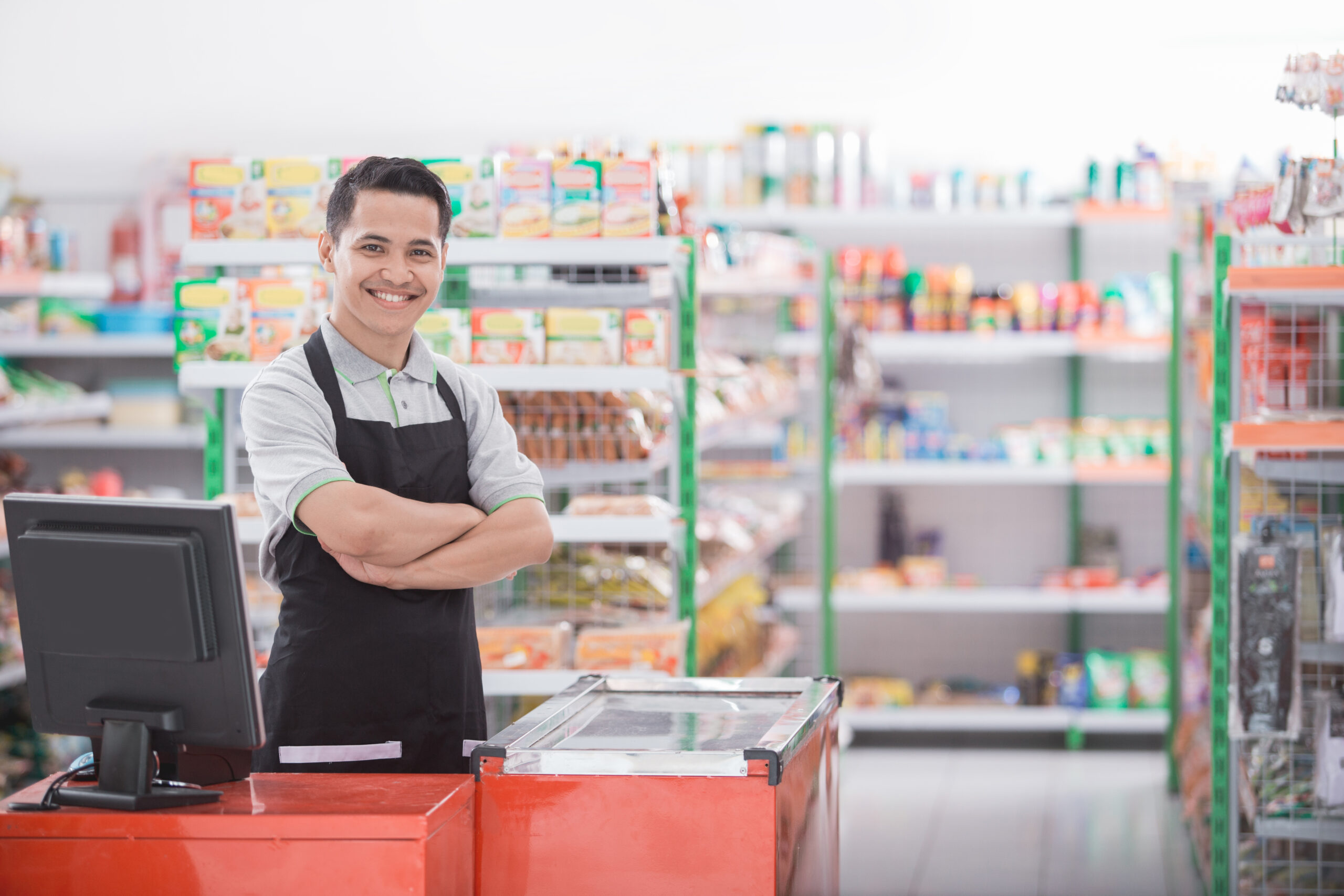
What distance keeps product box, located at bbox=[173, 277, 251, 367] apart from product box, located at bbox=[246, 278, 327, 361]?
2cm

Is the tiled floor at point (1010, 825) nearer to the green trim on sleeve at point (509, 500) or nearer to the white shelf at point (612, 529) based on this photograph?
the white shelf at point (612, 529)

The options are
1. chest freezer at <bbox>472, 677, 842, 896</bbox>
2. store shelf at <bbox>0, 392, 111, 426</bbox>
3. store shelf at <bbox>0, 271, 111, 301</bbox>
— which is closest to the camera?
chest freezer at <bbox>472, 677, 842, 896</bbox>

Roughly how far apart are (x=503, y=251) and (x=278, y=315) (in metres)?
0.55

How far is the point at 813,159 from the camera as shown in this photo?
625cm

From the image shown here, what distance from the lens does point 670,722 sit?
206 cm

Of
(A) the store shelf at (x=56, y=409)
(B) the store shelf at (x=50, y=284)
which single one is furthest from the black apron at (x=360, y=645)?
(B) the store shelf at (x=50, y=284)

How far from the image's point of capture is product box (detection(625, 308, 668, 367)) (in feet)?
10.8

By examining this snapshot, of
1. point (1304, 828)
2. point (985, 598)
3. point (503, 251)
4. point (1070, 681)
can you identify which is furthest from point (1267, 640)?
point (1070, 681)

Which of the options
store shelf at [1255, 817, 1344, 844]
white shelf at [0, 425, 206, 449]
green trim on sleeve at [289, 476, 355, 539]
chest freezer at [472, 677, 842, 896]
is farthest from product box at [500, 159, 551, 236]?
white shelf at [0, 425, 206, 449]

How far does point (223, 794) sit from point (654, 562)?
2170mm

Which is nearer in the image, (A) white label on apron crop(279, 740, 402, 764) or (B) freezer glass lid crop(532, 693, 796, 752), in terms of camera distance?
(B) freezer glass lid crop(532, 693, 796, 752)

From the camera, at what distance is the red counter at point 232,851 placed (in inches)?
61.8

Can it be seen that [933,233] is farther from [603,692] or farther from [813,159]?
[603,692]

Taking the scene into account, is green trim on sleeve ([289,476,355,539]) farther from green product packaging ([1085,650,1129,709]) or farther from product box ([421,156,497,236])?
green product packaging ([1085,650,1129,709])
